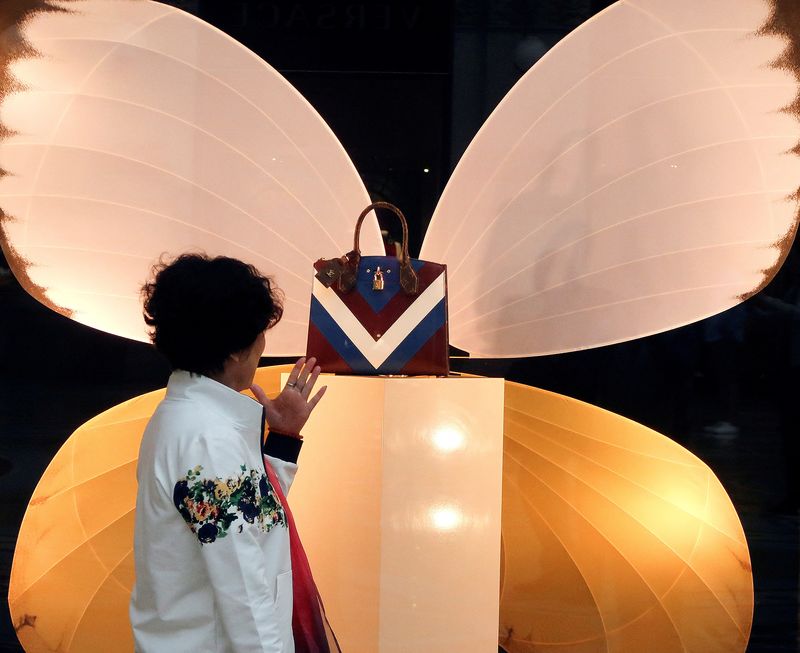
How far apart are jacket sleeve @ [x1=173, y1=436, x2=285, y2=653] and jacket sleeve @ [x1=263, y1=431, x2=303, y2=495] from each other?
23cm

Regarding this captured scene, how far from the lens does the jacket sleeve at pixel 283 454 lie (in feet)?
5.10

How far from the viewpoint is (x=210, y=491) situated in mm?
1291

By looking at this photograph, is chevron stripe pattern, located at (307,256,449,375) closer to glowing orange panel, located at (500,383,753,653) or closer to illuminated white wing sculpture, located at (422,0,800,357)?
illuminated white wing sculpture, located at (422,0,800,357)

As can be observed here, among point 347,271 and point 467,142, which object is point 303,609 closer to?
point 347,271

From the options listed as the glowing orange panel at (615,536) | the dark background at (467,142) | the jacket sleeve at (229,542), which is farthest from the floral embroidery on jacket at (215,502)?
the dark background at (467,142)

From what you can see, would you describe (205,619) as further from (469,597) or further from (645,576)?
(645,576)

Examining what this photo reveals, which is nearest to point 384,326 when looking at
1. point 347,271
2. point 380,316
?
point 380,316

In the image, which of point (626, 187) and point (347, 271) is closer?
point (347, 271)

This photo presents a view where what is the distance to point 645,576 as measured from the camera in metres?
2.40

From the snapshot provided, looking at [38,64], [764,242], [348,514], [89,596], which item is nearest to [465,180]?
[764,242]

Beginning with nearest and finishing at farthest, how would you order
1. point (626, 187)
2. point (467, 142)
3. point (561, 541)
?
point (626, 187), point (561, 541), point (467, 142)

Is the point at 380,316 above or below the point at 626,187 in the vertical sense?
below

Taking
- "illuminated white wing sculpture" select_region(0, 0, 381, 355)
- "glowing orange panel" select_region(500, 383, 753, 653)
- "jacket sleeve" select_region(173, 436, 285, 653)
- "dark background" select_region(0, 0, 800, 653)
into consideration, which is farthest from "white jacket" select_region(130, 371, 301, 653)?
"dark background" select_region(0, 0, 800, 653)

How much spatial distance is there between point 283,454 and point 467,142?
1290 mm
